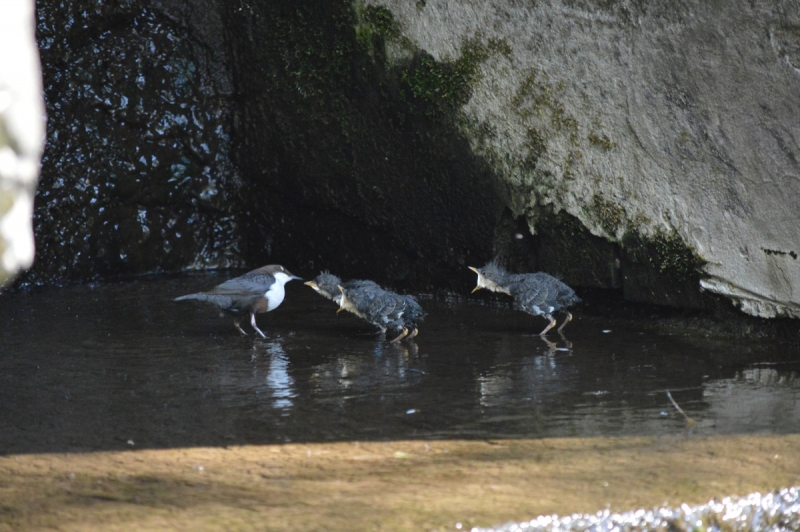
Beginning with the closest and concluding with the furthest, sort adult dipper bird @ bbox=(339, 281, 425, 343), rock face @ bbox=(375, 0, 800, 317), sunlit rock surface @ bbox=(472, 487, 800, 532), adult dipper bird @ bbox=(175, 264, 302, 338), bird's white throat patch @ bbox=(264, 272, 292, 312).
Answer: sunlit rock surface @ bbox=(472, 487, 800, 532), rock face @ bbox=(375, 0, 800, 317), adult dipper bird @ bbox=(339, 281, 425, 343), adult dipper bird @ bbox=(175, 264, 302, 338), bird's white throat patch @ bbox=(264, 272, 292, 312)

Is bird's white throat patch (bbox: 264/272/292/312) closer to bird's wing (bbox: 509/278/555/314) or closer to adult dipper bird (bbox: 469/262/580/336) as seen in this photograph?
adult dipper bird (bbox: 469/262/580/336)

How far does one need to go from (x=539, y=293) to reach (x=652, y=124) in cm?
114

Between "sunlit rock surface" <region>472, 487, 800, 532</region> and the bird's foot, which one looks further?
the bird's foot

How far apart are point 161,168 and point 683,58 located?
15.0ft

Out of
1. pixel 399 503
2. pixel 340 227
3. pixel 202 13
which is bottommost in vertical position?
pixel 399 503

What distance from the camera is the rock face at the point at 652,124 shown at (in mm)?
4758

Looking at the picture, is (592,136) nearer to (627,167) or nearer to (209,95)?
(627,167)

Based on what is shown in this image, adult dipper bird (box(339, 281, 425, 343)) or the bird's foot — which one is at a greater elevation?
adult dipper bird (box(339, 281, 425, 343))

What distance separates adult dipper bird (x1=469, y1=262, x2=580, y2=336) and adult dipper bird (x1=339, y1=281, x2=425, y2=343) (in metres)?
0.57

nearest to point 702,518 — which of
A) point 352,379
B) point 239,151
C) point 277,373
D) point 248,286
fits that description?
point 352,379

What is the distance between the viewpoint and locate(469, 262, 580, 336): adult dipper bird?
5469mm

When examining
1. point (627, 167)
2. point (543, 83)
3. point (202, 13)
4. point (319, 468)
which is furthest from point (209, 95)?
point (319, 468)

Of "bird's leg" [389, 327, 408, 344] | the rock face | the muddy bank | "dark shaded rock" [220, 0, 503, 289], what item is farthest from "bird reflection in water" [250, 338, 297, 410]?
the rock face

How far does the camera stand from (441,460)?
3162 mm
